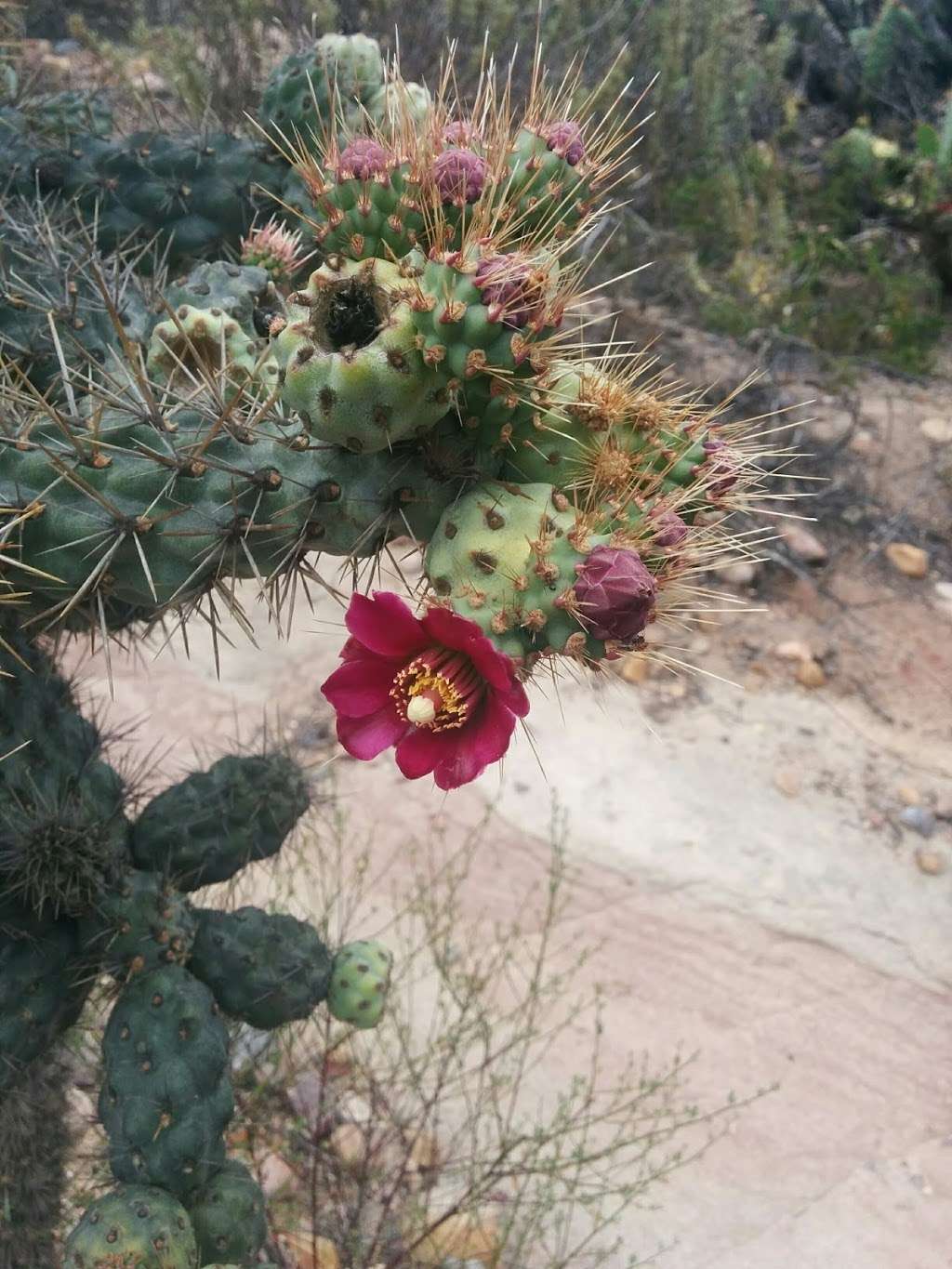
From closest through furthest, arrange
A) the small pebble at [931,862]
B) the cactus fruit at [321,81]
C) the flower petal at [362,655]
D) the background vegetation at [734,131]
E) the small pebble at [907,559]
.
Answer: the flower petal at [362,655] → the cactus fruit at [321,81] → the small pebble at [931,862] → the small pebble at [907,559] → the background vegetation at [734,131]

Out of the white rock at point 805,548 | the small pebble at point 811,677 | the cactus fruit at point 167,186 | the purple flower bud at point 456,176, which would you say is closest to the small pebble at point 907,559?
the white rock at point 805,548

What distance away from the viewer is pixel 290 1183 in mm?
2820

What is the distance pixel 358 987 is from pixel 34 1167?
688 millimetres

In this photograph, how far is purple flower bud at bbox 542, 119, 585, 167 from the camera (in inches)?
50.1

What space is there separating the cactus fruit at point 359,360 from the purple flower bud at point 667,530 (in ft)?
0.77

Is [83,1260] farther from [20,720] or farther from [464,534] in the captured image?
Answer: [464,534]

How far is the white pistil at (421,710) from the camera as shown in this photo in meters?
0.96

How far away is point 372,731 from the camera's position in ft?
3.44

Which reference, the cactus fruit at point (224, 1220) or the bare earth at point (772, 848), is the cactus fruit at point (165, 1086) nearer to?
the cactus fruit at point (224, 1220)

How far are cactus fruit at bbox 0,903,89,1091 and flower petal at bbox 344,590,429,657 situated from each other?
101cm

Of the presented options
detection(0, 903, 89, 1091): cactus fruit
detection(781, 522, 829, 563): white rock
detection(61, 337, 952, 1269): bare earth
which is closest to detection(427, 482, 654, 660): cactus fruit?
detection(0, 903, 89, 1091): cactus fruit

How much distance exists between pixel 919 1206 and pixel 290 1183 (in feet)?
5.33

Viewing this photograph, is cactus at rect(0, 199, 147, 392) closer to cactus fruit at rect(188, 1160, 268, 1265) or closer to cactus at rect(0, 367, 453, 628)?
cactus at rect(0, 367, 453, 628)

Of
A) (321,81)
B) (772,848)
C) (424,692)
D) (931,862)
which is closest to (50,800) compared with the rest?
(424,692)
